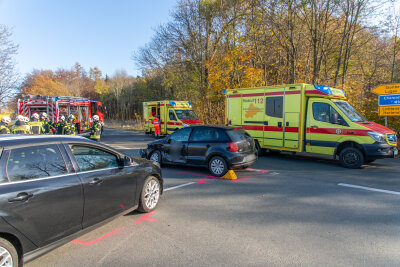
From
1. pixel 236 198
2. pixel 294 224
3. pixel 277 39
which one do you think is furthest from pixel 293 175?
pixel 277 39

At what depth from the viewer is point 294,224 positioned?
13.6ft

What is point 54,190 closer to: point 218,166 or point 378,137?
point 218,166

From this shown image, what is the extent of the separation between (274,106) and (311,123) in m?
1.59

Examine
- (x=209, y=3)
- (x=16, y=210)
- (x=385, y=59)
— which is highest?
(x=209, y=3)

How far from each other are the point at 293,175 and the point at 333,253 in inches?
174

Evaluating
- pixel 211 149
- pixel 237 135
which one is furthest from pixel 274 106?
pixel 211 149

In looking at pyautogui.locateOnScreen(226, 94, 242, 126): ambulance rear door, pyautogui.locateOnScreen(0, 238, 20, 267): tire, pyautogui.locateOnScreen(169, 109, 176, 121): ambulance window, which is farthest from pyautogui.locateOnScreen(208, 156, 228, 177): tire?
pyautogui.locateOnScreen(169, 109, 176, 121): ambulance window

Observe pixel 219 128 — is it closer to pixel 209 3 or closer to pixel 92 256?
pixel 92 256

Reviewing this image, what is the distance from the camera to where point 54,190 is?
2949mm

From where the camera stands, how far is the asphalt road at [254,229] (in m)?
3.17

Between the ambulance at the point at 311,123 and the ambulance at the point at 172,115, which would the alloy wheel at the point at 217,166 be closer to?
the ambulance at the point at 311,123

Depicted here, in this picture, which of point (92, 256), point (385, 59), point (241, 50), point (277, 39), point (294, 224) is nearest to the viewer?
point (92, 256)

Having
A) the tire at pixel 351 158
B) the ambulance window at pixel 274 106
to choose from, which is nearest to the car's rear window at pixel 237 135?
the ambulance window at pixel 274 106

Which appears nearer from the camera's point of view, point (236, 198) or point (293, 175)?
point (236, 198)
